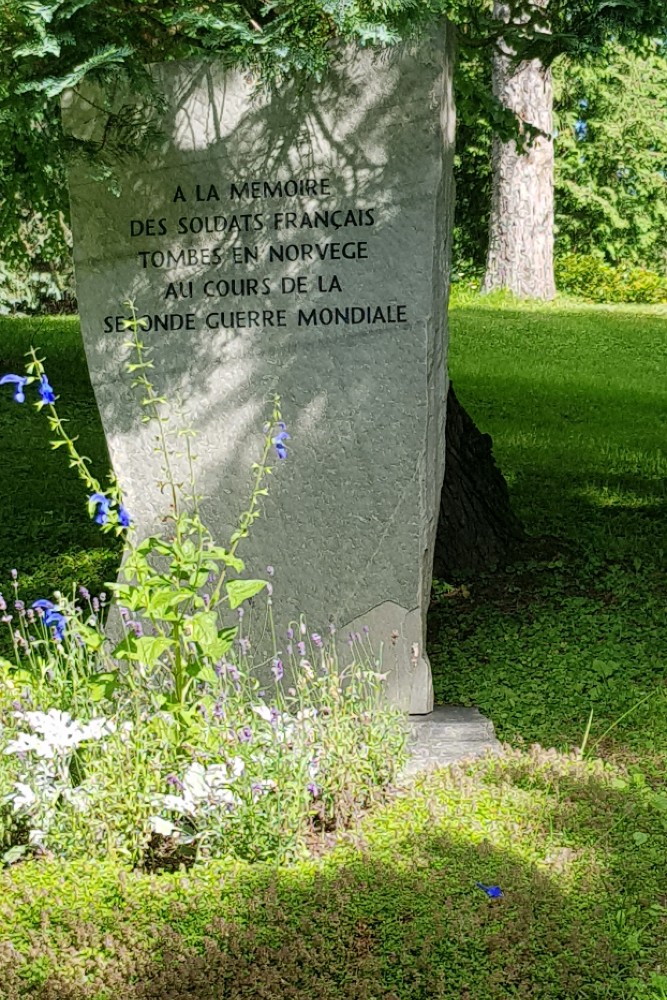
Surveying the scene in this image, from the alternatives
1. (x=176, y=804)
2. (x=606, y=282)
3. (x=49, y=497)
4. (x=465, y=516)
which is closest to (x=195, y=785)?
(x=176, y=804)

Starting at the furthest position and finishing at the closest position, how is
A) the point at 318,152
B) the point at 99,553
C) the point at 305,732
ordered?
1. the point at 99,553
2. the point at 318,152
3. the point at 305,732

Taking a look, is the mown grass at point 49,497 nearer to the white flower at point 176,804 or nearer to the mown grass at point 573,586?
the mown grass at point 573,586

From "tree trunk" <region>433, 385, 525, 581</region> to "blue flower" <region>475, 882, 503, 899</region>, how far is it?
3.17 m

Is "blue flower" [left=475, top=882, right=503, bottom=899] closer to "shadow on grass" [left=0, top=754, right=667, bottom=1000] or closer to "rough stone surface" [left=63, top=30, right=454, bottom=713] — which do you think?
"shadow on grass" [left=0, top=754, right=667, bottom=1000]

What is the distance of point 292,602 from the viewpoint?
4.85 m

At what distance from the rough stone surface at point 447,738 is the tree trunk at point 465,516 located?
1665mm

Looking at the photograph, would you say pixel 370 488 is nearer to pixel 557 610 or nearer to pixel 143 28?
pixel 557 610

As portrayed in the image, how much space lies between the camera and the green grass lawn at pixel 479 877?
3062 mm

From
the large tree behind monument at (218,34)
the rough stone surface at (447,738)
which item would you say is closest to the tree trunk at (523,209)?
the large tree behind monument at (218,34)

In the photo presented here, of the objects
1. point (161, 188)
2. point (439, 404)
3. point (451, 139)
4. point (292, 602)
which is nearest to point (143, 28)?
point (161, 188)

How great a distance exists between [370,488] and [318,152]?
123cm

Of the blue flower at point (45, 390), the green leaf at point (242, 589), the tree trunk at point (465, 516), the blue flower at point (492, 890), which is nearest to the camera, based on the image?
the blue flower at point (492, 890)

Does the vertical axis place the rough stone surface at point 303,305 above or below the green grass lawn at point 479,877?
above

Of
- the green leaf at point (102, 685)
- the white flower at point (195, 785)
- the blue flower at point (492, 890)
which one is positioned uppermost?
the green leaf at point (102, 685)
